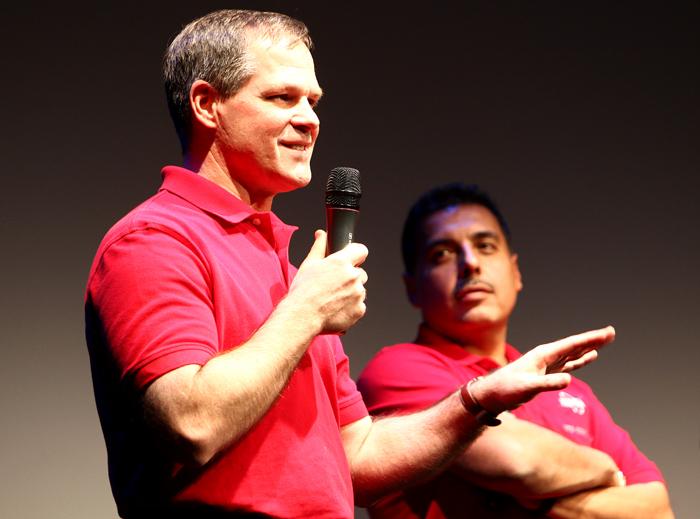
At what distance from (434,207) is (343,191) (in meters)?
1.33

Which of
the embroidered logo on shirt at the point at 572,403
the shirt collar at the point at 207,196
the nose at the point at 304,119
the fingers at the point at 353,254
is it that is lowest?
the embroidered logo on shirt at the point at 572,403

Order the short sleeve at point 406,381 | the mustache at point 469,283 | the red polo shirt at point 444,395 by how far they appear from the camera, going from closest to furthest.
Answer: the red polo shirt at point 444,395 < the short sleeve at point 406,381 < the mustache at point 469,283

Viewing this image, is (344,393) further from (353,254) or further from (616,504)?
(616,504)

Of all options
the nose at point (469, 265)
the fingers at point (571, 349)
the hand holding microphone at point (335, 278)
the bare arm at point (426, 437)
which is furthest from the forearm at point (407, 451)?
the nose at point (469, 265)

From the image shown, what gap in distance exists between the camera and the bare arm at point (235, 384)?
4.51 ft

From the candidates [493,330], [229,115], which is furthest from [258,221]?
[493,330]

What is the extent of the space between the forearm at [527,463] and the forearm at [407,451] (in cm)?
38

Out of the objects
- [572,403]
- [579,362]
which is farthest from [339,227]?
[572,403]

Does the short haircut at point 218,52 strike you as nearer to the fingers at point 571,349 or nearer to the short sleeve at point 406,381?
the fingers at point 571,349

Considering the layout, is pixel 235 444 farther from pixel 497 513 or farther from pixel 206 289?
pixel 497 513

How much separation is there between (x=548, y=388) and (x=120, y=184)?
5.24 ft

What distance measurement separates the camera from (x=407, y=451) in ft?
6.44

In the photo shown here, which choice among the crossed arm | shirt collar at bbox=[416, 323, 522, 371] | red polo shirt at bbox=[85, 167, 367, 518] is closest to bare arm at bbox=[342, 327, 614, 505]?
red polo shirt at bbox=[85, 167, 367, 518]

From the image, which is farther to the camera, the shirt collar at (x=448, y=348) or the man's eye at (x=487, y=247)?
the man's eye at (x=487, y=247)
